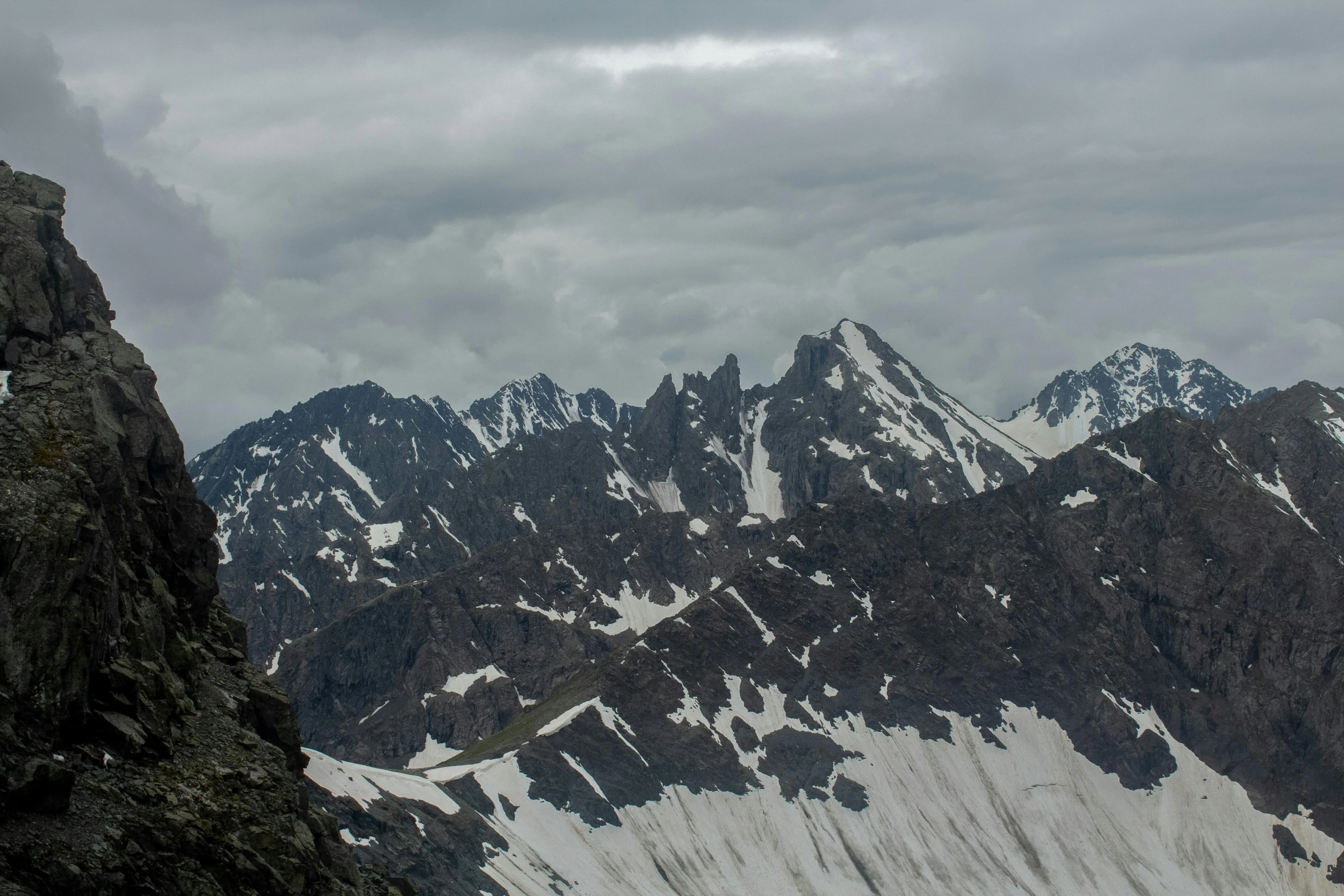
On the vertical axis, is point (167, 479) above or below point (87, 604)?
above

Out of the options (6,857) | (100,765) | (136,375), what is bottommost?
(6,857)

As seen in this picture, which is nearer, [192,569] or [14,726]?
[14,726]

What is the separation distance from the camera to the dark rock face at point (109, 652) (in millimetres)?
61844

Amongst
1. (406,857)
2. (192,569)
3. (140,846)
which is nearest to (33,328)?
(192,569)

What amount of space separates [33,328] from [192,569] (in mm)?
19028

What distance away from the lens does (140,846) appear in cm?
6312

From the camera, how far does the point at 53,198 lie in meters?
94.8

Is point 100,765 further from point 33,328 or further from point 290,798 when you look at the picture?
point 33,328

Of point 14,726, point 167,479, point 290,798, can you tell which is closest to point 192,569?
point 167,479

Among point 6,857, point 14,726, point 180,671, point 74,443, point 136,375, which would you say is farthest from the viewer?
point 136,375

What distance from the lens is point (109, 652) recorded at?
70500 millimetres

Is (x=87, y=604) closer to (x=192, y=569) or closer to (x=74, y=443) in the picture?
(x=74, y=443)

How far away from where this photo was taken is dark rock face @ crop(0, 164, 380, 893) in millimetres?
61844

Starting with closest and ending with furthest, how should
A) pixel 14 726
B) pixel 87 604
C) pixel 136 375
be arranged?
pixel 14 726 < pixel 87 604 < pixel 136 375
